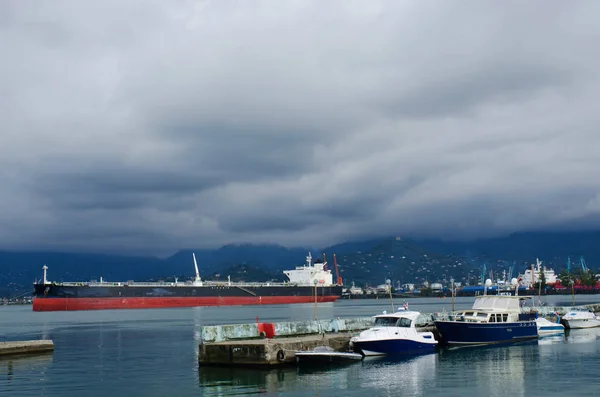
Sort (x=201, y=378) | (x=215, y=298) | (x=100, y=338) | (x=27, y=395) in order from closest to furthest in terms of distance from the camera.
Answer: (x=27, y=395) → (x=201, y=378) → (x=100, y=338) → (x=215, y=298)

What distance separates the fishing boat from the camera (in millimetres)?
51312

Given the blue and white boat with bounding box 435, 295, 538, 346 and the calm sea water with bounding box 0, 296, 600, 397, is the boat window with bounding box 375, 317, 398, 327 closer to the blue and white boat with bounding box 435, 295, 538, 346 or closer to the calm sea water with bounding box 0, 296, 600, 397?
the calm sea water with bounding box 0, 296, 600, 397

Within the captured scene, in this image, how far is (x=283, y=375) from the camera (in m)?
36.1

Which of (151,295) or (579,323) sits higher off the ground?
(151,295)

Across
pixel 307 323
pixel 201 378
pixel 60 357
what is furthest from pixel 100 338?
pixel 201 378

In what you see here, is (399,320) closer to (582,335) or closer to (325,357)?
(325,357)

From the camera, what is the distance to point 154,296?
14950 centimetres

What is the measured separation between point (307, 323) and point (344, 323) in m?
4.01

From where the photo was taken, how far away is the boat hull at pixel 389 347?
140 ft

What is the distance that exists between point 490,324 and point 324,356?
60.9 ft

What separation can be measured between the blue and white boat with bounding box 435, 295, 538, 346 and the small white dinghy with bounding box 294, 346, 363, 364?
1257cm

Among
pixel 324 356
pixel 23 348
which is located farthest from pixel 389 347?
pixel 23 348

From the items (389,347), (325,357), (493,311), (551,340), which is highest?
(493,311)

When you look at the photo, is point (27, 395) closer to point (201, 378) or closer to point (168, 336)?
point (201, 378)
